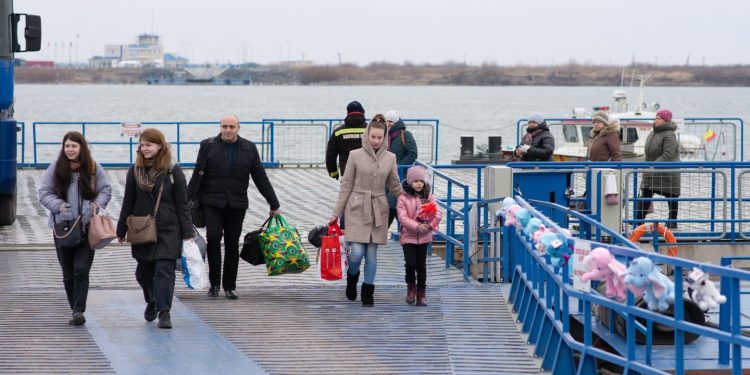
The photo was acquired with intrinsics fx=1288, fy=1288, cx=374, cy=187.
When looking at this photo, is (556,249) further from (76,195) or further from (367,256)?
(76,195)

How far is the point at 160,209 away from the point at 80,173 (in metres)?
0.68

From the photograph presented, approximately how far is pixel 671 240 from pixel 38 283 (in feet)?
22.3

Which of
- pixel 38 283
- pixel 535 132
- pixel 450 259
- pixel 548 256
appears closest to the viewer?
pixel 548 256

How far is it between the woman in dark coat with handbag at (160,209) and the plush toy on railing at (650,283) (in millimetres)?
3880

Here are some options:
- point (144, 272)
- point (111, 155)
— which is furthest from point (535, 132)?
point (111, 155)

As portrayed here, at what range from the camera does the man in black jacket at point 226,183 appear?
10.9 meters

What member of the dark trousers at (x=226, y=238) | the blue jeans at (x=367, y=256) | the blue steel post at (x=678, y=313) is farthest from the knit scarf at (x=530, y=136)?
the blue steel post at (x=678, y=313)

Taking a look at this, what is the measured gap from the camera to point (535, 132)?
50.3ft

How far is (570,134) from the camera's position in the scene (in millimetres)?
31328

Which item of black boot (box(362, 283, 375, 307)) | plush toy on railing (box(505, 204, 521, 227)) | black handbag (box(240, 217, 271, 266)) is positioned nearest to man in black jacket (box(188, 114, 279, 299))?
black handbag (box(240, 217, 271, 266))

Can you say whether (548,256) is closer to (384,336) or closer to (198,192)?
(384,336)

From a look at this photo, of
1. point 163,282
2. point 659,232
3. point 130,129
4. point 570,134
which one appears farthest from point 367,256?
point 570,134

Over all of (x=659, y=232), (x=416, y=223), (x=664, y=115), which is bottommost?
(x=659, y=232)

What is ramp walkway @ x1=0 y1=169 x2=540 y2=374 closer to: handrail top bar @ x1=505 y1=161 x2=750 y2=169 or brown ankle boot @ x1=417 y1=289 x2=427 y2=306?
brown ankle boot @ x1=417 y1=289 x2=427 y2=306
